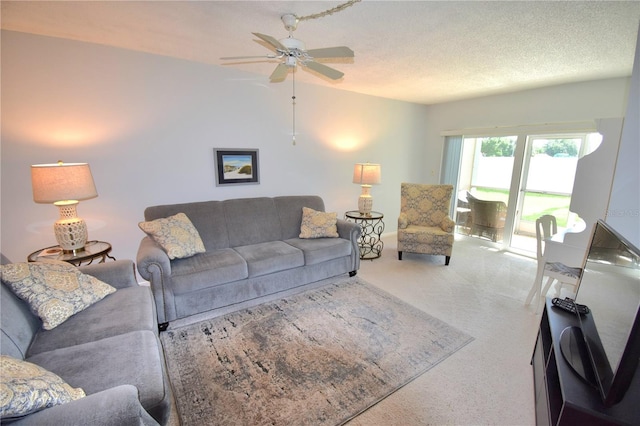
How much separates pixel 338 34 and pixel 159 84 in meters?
1.95

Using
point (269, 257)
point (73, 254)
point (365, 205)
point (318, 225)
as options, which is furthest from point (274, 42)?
point (365, 205)

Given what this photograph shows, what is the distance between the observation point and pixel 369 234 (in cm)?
471


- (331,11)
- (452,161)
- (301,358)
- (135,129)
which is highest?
(331,11)

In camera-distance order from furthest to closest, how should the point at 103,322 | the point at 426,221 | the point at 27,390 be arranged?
1. the point at 426,221
2. the point at 103,322
3. the point at 27,390

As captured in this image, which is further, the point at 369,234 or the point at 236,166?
the point at 369,234

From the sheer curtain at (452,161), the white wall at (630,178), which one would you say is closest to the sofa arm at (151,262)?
the white wall at (630,178)

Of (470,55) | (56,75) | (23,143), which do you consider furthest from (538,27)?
(23,143)

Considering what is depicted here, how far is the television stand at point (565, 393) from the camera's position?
108 centimetres

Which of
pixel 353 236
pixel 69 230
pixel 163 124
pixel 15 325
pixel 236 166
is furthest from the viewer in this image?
pixel 236 166

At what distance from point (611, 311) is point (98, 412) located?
212cm

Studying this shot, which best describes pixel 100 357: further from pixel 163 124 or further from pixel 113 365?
pixel 163 124

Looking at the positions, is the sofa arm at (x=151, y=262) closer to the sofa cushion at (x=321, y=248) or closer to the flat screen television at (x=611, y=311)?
the sofa cushion at (x=321, y=248)

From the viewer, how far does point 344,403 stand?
1.65 meters

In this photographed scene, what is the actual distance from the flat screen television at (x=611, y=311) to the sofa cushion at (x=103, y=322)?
225 cm
